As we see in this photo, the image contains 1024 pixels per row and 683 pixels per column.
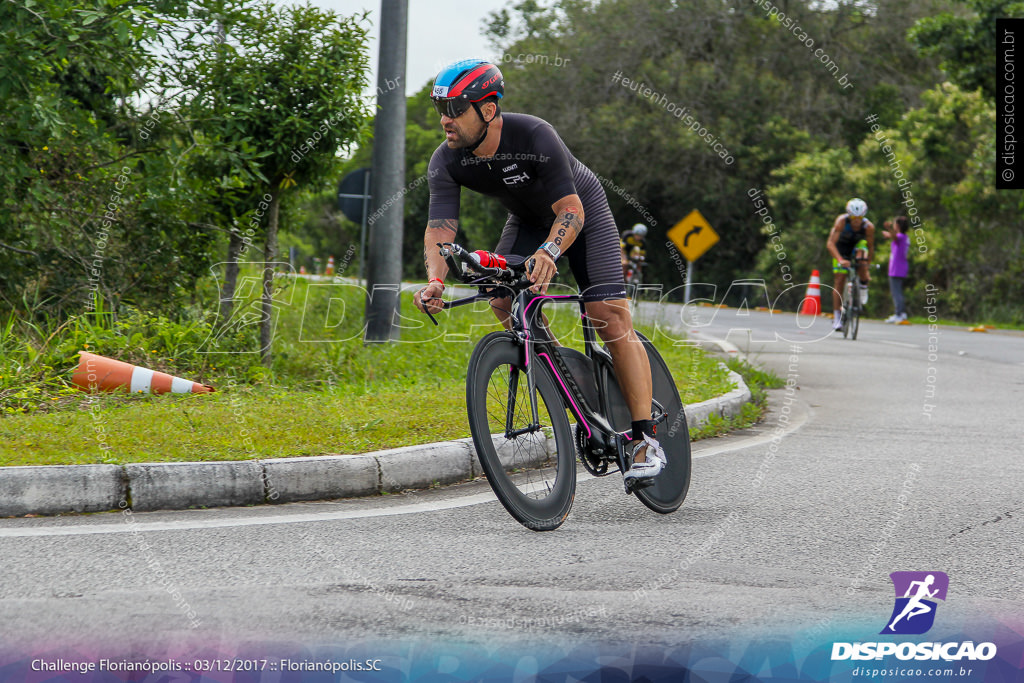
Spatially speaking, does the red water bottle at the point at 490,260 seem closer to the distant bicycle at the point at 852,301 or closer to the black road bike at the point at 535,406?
the black road bike at the point at 535,406

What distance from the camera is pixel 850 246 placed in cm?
1564

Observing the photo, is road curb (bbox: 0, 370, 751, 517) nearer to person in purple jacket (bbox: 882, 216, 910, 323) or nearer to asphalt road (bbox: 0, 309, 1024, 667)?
asphalt road (bbox: 0, 309, 1024, 667)

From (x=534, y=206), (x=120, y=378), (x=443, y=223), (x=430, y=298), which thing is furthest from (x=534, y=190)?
(x=120, y=378)

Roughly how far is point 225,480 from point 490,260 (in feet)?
5.92

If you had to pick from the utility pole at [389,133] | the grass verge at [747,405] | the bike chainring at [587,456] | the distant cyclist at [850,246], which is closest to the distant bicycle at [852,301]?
the distant cyclist at [850,246]

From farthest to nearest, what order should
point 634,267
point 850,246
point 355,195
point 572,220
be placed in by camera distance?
point 634,267 < point 850,246 < point 355,195 < point 572,220

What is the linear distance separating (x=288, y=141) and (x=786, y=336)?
9003 millimetres

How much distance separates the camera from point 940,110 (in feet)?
77.3

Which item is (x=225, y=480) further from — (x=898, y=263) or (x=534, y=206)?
(x=898, y=263)

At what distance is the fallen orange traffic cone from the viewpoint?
25.3 feet

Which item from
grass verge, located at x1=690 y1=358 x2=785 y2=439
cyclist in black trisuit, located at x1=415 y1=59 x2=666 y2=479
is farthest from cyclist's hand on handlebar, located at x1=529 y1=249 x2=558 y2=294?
grass verge, located at x1=690 y1=358 x2=785 y2=439

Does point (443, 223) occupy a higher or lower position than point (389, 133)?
lower

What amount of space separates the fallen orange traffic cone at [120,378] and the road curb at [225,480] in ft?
9.33

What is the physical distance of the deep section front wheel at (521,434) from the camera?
4268mm
